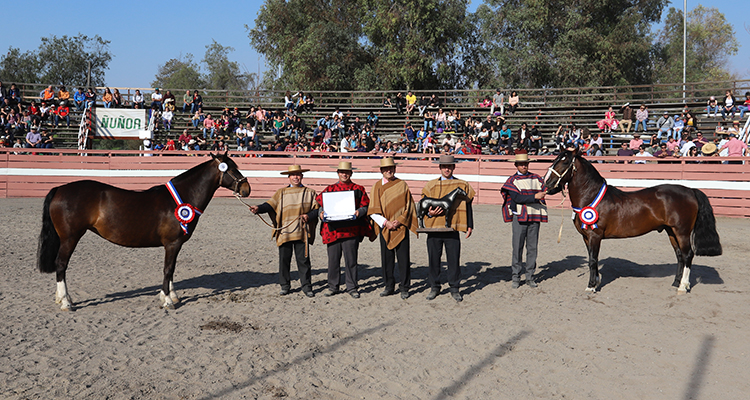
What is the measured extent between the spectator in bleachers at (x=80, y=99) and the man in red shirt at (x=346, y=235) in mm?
23743

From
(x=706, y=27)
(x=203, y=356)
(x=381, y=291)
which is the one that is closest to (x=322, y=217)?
(x=381, y=291)

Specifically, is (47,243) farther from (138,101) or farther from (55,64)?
(55,64)

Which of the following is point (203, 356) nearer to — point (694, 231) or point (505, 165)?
point (694, 231)

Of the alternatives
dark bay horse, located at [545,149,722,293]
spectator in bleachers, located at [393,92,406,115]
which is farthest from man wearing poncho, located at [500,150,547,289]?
spectator in bleachers, located at [393,92,406,115]

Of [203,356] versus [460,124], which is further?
[460,124]

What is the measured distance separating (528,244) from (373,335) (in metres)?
3.33

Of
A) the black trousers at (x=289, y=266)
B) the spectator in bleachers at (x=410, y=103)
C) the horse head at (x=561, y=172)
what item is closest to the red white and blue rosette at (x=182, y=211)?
the black trousers at (x=289, y=266)

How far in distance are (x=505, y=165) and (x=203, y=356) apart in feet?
48.5

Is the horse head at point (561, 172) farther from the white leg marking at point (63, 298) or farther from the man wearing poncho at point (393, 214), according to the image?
the white leg marking at point (63, 298)

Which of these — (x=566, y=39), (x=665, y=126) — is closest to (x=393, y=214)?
(x=665, y=126)

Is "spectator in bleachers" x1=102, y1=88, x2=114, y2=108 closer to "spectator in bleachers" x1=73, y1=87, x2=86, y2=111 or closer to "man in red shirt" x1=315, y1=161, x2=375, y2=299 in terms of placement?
"spectator in bleachers" x1=73, y1=87, x2=86, y2=111

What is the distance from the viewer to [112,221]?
22.9ft

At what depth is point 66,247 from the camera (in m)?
6.98

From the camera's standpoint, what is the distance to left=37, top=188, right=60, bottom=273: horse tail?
6934 millimetres
